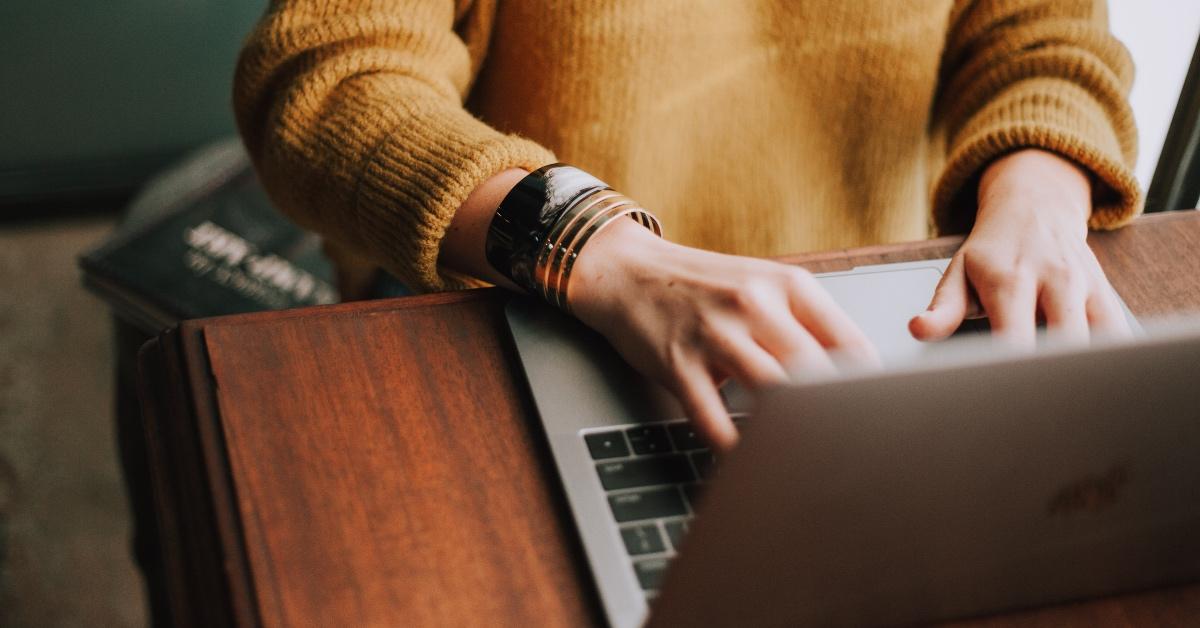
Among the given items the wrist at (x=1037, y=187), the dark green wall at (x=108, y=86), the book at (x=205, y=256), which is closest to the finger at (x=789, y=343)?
the wrist at (x=1037, y=187)

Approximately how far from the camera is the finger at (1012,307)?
52cm

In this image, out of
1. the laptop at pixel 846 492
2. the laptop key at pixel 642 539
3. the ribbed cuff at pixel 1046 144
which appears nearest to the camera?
the laptop at pixel 846 492

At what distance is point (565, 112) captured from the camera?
734mm

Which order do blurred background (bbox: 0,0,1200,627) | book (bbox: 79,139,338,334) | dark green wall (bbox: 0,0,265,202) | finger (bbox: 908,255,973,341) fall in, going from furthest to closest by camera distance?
1. dark green wall (bbox: 0,0,265,202)
2. blurred background (bbox: 0,0,1200,627)
3. book (bbox: 79,139,338,334)
4. finger (bbox: 908,255,973,341)

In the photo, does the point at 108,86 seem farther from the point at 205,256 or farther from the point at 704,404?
the point at 704,404

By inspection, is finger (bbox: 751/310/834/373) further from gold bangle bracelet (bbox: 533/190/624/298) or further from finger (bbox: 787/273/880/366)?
gold bangle bracelet (bbox: 533/190/624/298)

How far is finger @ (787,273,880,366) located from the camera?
1.52 feet

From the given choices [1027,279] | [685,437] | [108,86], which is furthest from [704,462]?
[108,86]

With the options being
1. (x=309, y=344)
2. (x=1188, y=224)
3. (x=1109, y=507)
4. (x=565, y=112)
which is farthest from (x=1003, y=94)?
(x=309, y=344)

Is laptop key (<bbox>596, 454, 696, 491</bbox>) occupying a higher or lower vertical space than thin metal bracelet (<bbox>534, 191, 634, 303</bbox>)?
lower

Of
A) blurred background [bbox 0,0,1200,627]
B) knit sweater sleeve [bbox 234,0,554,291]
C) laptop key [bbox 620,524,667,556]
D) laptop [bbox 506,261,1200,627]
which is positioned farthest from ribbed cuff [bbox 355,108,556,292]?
blurred background [bbox 0,0,1200,627]

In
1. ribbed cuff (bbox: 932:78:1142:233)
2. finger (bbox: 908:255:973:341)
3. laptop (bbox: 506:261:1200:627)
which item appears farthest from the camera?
ribbed cuff (bbox: 932:78:1142:233)

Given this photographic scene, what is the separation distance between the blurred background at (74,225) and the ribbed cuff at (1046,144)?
44.1 inches

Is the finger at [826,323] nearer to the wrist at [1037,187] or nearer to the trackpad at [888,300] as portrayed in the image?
the trackpad at [888,300]
